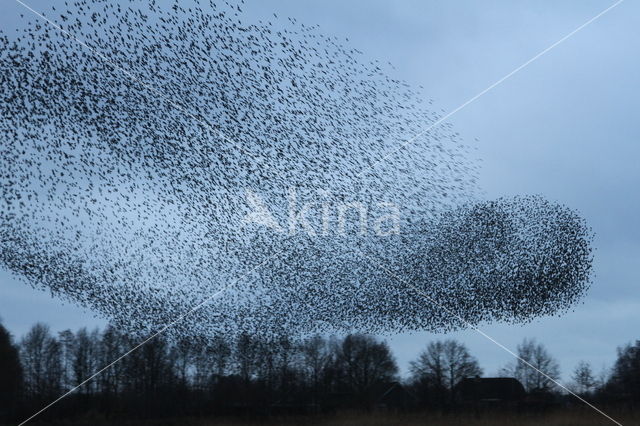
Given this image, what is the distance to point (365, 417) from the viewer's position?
25.6m

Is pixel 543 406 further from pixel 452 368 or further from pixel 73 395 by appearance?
pixel 73 395

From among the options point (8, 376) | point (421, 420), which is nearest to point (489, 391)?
point (421, 420)

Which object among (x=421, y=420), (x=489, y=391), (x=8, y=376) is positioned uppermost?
(x=8, y=376)

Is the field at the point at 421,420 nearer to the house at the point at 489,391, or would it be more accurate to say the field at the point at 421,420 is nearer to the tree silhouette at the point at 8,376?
the house at the point at 489,391

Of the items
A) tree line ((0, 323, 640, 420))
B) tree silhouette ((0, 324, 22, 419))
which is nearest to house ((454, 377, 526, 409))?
tree line ((0, 323, 640, 420))

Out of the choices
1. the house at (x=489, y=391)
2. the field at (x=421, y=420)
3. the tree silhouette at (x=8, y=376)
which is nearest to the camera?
the field at (x=421, y=420)

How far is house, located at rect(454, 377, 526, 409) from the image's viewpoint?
27.7 m

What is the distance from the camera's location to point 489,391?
29.5 meters

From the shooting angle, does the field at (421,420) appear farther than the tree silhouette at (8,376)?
No

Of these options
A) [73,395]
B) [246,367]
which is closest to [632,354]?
[246,367]

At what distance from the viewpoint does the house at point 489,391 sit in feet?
90.8

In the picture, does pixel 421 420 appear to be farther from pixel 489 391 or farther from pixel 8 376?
pixel 8 376

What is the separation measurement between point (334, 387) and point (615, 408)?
391 inches

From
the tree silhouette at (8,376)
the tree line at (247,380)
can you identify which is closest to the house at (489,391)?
the tree line at (247,380)
